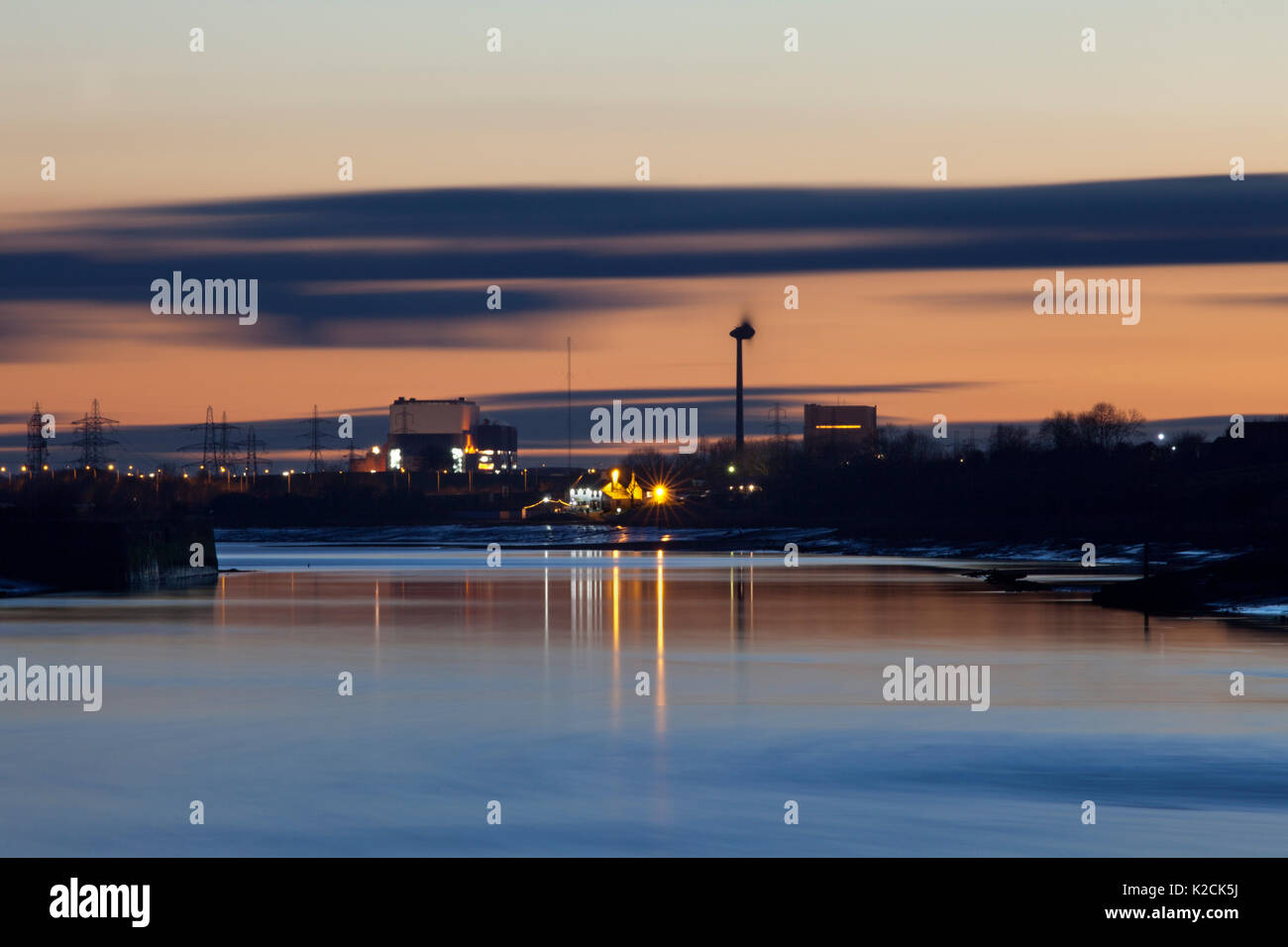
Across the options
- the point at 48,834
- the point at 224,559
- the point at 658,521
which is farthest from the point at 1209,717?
the point at 658,521

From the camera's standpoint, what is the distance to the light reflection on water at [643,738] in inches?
687

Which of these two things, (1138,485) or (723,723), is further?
(1138,485)

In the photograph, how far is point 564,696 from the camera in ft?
98.2

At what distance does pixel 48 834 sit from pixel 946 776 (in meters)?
10.2

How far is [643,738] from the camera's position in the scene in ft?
80.8

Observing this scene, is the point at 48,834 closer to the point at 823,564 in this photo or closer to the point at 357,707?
the point at 357,707

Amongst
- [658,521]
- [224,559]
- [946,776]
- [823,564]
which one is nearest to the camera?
[946,776]

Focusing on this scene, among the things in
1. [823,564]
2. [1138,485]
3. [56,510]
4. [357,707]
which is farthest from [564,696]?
[1138,485]

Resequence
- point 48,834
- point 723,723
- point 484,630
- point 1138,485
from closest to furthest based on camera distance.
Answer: point 48,834 < point 723,723 < point 484,630 < point 1138,485

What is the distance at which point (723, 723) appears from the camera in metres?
26.1

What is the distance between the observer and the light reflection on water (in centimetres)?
1744
